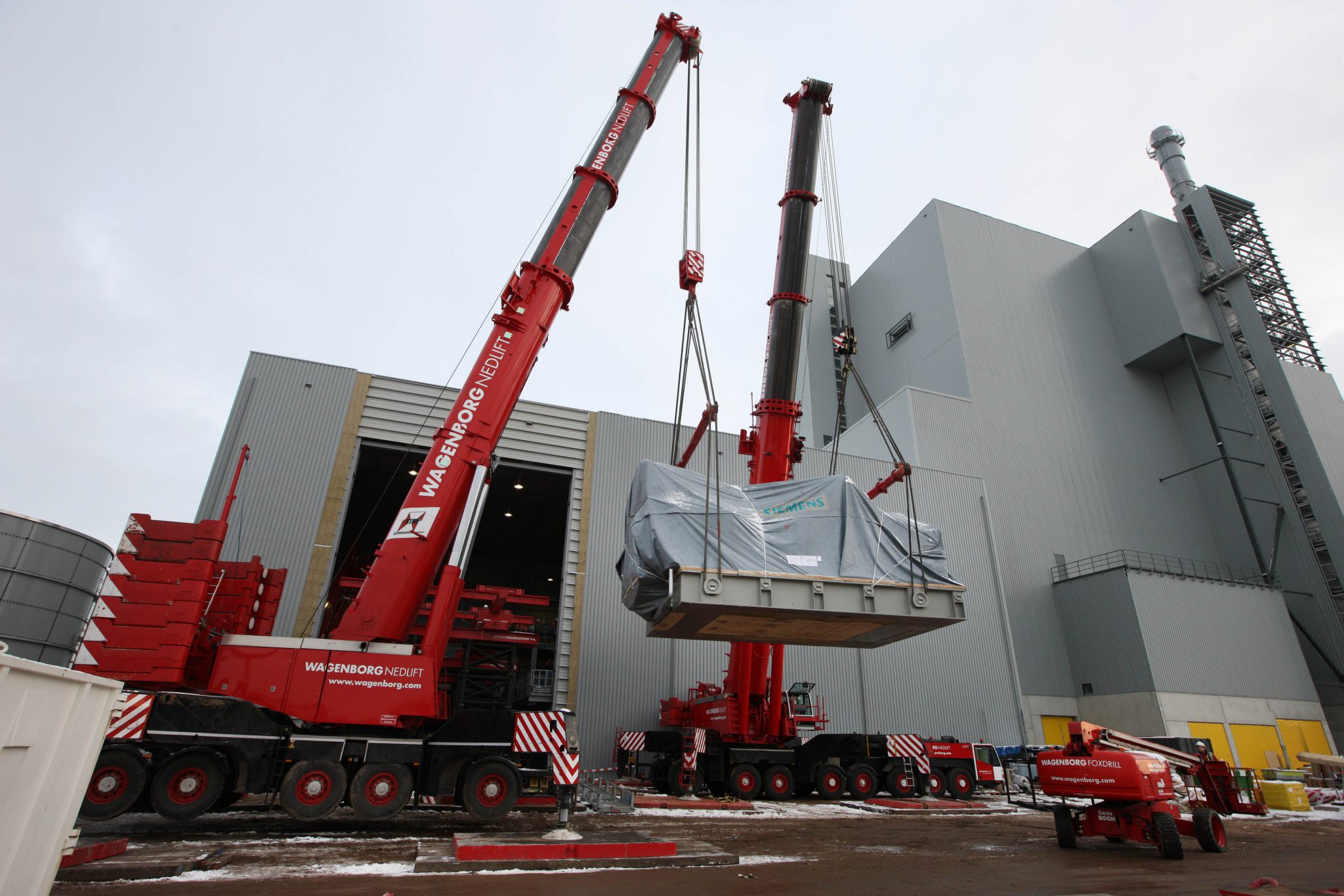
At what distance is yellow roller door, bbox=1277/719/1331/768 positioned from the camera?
23.6 m

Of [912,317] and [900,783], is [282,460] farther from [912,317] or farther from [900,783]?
[912,317]

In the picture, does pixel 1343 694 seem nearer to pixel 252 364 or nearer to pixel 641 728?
pixel 641 728

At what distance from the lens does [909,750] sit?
53.4 feet

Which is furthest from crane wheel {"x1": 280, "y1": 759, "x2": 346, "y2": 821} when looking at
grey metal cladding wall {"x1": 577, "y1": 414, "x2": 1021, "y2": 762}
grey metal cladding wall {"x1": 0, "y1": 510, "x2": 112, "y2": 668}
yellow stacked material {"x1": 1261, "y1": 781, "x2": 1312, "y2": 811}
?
yellow stacked material {"x1": 1261, "y1": 781, "x2": 1312, "y2": 811}

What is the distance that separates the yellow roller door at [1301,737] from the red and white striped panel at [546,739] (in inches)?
1042

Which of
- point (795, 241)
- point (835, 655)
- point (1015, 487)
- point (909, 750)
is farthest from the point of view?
point (1015, 487)

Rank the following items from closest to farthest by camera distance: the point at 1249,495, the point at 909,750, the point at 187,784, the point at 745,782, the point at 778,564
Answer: the point at 778,564 < the point at 187,784 < the point at 745,782 < the point at 909,750 < the point at 1249,495

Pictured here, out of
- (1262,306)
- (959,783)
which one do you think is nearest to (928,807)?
(959,783)

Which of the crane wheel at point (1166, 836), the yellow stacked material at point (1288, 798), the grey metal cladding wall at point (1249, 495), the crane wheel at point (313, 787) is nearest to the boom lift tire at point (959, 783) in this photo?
the yellow stacked material at point (1288, 798)

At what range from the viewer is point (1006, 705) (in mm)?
21656

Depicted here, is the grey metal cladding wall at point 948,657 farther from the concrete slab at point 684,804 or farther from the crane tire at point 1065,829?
the crane tire at point 1065,829

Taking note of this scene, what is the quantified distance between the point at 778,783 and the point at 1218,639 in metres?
18.8

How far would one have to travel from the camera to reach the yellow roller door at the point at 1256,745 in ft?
75.2

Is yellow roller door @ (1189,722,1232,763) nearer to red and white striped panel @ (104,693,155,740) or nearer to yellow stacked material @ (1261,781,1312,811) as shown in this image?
yellow stacked material @ (1261,781,1312,811)
